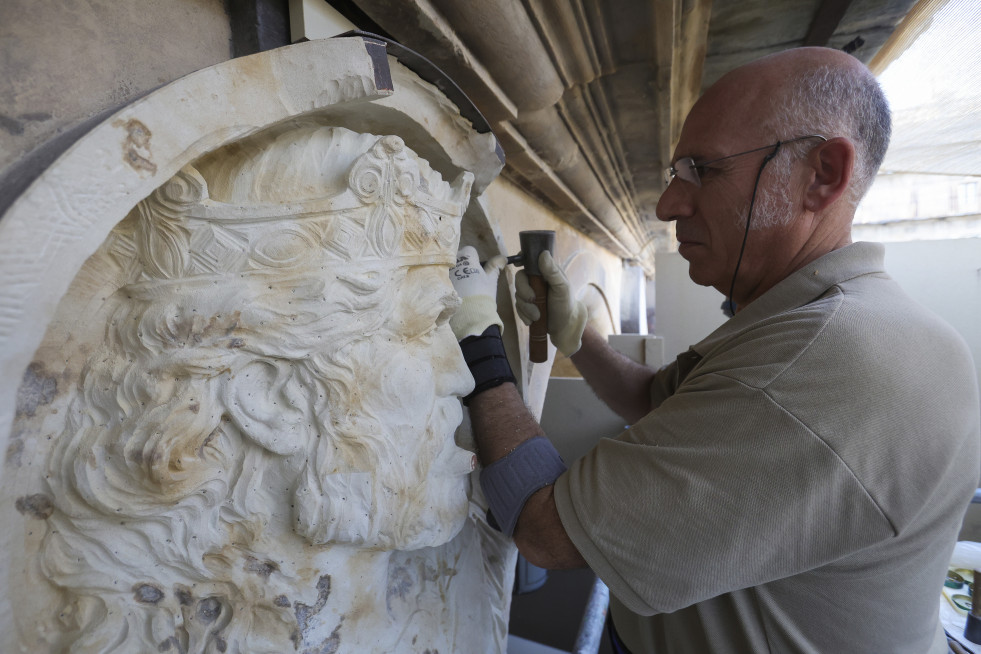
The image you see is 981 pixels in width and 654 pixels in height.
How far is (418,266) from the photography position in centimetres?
70

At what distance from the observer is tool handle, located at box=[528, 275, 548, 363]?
123cm

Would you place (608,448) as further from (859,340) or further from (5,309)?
(5,309)

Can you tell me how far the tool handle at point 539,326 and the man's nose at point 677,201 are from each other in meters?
0.32

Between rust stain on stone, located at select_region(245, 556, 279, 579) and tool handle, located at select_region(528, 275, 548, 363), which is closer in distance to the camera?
rust stain on stone, located at select_region(245, 556, 279, 579)

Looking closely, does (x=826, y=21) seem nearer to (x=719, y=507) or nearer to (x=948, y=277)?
(x=719, y=507)

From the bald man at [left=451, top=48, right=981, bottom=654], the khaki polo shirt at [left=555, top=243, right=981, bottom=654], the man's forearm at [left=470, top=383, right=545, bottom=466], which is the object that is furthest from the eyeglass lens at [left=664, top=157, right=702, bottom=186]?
the man's forearm at [left=470, top=383, right=545, bottom=466]

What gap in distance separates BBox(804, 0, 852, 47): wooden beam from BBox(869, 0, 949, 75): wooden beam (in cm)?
17

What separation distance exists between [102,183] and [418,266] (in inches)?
14.0

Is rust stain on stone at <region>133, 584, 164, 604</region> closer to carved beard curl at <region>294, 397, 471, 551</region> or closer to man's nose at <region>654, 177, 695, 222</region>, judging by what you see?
carved beard curl at <region>294, 397, 471, 551</region>

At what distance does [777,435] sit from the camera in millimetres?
612

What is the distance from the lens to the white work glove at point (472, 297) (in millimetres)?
937

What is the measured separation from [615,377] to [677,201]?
561 millimetres

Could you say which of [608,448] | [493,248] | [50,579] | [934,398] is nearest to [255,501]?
[50,579]

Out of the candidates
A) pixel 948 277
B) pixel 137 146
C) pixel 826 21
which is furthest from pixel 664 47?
pixel 948 277
